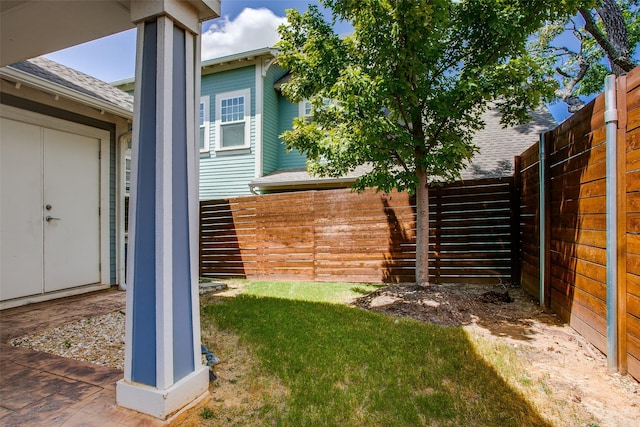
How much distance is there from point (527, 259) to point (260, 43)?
348 inches

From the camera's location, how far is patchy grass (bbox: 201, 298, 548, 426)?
202 centimetres

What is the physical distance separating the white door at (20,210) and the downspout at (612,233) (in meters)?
6.17

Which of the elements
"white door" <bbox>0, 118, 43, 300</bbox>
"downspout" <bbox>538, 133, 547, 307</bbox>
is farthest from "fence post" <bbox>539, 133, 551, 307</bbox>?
"white door" <bbox>0, 118, 43, 300</bbox>

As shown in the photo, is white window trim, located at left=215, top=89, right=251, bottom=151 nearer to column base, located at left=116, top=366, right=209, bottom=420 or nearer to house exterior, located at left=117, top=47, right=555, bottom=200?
house exterior, located at left=117, top=47, right=555, bottom=200

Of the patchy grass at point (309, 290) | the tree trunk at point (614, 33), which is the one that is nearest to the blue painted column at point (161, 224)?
the patchy grass at point (309, 290)

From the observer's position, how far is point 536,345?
296 cm

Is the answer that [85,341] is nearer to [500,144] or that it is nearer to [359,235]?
[359,235]

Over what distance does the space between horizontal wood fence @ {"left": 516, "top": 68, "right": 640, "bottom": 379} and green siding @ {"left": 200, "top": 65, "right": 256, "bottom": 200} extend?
6839 millimetres

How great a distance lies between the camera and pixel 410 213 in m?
5.51

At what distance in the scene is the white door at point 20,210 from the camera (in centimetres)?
404

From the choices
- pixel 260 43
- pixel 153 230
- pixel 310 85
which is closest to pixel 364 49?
pixel 310 85

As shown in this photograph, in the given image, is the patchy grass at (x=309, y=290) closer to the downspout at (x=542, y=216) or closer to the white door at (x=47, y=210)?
the downspout at (x=542, y=216)

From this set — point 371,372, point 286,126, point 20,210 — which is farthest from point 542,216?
point 286,126

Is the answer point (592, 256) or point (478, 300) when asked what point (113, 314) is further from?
point (592, 256)
